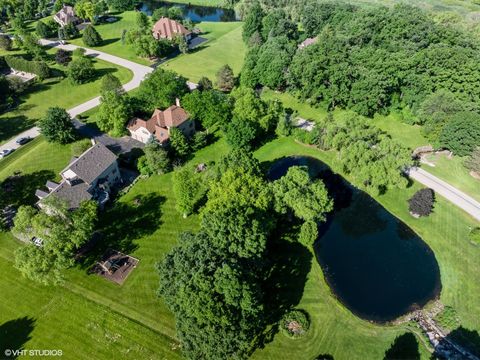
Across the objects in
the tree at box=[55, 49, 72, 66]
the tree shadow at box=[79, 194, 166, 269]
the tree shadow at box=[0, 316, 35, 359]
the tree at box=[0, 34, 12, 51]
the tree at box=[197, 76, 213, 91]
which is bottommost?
the tree shadow at box=[0, 316, 35, 359]

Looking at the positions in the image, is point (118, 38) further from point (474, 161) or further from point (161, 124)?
point (474, 161)

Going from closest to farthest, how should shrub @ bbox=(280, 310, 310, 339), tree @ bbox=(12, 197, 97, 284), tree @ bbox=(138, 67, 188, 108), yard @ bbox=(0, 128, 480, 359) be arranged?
1. yard @ bbox=(0, 128, 480, 359)
2. shrub @ bbox=(280, 310, 310, 339)
3. tree @ bbox=(12, 197, 97, 284)
4. tree @ bbox=(138, 67, 188, 108)

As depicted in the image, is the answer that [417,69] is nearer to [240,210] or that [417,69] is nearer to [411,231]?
[411,231]

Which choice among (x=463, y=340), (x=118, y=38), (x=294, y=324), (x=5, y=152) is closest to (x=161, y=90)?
(x=5, y=152)

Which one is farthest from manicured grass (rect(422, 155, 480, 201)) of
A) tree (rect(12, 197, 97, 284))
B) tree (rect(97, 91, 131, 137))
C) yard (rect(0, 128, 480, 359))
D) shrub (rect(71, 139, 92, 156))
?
A: shrub (rect(71, 139, 92, 156))

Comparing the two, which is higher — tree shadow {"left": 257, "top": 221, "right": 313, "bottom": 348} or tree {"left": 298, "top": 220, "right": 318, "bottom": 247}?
tree {"left": 298, "top": 220, "right": 318, "bottom": 247}

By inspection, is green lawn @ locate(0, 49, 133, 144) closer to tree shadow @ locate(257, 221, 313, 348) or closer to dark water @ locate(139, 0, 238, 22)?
dark water @ locate(139, 0, 238, 22)
